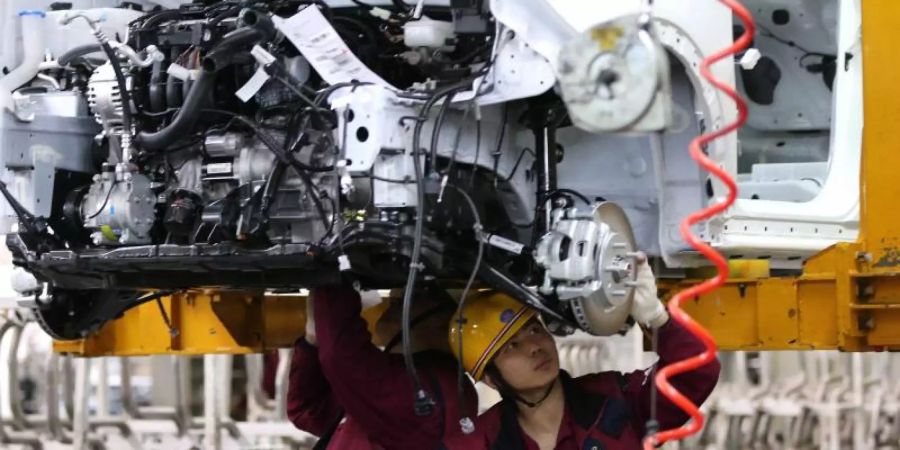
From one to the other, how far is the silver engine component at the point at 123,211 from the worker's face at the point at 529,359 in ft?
4.17

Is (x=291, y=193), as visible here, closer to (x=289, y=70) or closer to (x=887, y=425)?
(x=289, y=70)

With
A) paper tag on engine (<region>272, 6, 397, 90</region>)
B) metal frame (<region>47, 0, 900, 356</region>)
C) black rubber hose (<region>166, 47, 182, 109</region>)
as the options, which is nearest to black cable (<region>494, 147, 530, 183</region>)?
paper tag on engine (<region>272, 6, 397, 90</region>)

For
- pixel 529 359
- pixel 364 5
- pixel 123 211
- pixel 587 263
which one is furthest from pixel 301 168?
pixel 529 359

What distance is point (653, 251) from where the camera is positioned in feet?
15.9

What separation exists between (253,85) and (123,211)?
24.9 inches

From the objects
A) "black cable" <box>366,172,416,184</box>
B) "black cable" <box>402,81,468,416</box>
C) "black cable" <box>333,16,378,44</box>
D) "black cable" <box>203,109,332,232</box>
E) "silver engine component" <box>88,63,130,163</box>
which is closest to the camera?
"black cable" <box>402,81,468,416</box>

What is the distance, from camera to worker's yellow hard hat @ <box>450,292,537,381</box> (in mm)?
4848

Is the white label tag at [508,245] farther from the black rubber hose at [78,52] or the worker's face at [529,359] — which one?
the black rubber hose at [78,52]

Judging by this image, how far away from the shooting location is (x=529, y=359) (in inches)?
192

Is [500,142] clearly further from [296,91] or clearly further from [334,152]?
[296,91]

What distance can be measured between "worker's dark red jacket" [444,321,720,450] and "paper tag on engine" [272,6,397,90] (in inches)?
51.4

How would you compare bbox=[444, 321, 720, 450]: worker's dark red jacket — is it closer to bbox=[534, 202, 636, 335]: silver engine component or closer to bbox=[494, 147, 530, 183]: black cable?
bbox=[534, 202, 636, 335]: silver engine component

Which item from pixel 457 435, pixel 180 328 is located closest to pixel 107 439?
pixel 180 328

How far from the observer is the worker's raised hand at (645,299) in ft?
14.8
